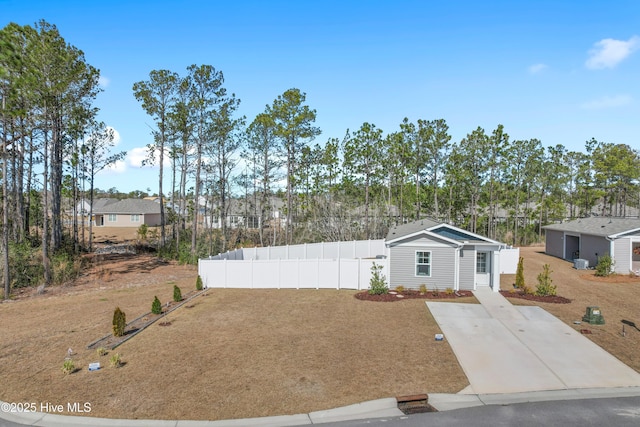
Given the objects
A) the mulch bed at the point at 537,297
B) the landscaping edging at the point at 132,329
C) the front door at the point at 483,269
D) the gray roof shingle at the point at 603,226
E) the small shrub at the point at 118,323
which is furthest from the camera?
the gray roof shingle at the point at 603,226

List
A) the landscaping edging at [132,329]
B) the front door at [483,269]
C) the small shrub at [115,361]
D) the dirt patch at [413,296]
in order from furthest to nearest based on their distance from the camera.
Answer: the front door at [483,269] < the dirt patch at [413,296] < the landscaping edging at [132,329] < the small shrub at [115,361]

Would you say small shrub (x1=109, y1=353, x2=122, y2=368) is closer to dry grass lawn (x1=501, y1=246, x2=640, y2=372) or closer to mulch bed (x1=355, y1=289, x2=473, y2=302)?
mulch bed (x1=355, y1=289, x2=473, y2=302)

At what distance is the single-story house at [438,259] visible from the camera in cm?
1966

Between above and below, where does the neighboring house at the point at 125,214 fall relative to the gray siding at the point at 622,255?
above

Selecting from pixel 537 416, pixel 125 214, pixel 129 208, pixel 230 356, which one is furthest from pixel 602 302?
pixel 125 214

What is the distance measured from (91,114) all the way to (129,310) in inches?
685

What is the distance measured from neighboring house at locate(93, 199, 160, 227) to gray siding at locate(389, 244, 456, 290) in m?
55.9

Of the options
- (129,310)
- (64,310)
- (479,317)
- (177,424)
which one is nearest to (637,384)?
(479,317)

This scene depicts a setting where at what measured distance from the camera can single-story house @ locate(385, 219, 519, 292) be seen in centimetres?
1966

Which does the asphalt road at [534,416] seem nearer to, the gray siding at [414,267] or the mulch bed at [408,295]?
the mulch bed at [408,295]

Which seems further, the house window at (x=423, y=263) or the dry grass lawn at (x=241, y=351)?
the house window at (x=423, y=263)

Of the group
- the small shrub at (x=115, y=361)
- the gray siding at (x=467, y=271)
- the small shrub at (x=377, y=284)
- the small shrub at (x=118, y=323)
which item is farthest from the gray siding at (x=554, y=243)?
the small shrub at (x=115, y=361)

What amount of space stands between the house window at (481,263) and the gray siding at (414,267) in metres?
1.95

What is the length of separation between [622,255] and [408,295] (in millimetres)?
15980
